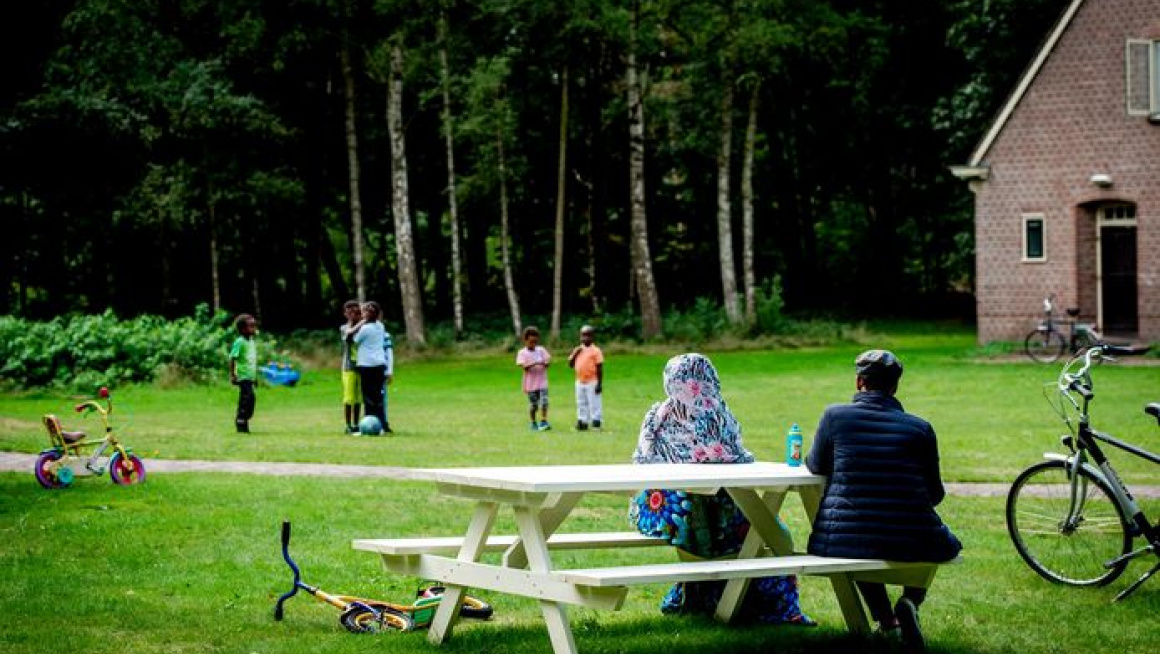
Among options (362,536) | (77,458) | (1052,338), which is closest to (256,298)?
(1052,338)

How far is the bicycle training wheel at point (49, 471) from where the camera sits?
15706 mm

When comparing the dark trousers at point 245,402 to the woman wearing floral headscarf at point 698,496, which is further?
the dark trousers at point 245,402

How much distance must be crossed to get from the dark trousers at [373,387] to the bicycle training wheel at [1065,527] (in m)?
13.4

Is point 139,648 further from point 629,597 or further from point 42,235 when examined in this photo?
point 42,235

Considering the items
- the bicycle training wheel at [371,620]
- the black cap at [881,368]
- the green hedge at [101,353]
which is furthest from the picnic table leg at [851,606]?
the green hedge at [101,353]

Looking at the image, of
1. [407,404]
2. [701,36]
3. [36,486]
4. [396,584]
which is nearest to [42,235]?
[701,36]

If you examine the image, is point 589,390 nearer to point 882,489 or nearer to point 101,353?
point 101,353

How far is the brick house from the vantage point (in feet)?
133

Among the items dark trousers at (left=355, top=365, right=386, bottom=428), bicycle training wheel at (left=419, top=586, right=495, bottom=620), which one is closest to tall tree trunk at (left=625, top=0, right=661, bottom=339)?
dark trousers at (left=355, top=365, right=386, bottom=428)

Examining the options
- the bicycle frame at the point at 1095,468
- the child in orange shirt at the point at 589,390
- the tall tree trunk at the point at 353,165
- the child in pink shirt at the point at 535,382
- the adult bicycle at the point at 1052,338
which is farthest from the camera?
the tall tree trunk at the point at 353,165

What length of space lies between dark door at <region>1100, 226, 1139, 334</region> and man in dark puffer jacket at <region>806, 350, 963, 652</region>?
34442mm

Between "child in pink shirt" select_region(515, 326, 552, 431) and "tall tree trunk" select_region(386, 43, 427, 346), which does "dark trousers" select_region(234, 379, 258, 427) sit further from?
"tall tree trunk" select_region(386, 43, 427, 346)

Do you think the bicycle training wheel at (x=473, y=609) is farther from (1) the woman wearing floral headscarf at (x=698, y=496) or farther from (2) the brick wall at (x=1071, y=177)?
(2) the brick wall at (x=1071, y=177)

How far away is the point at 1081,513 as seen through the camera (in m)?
10.3
